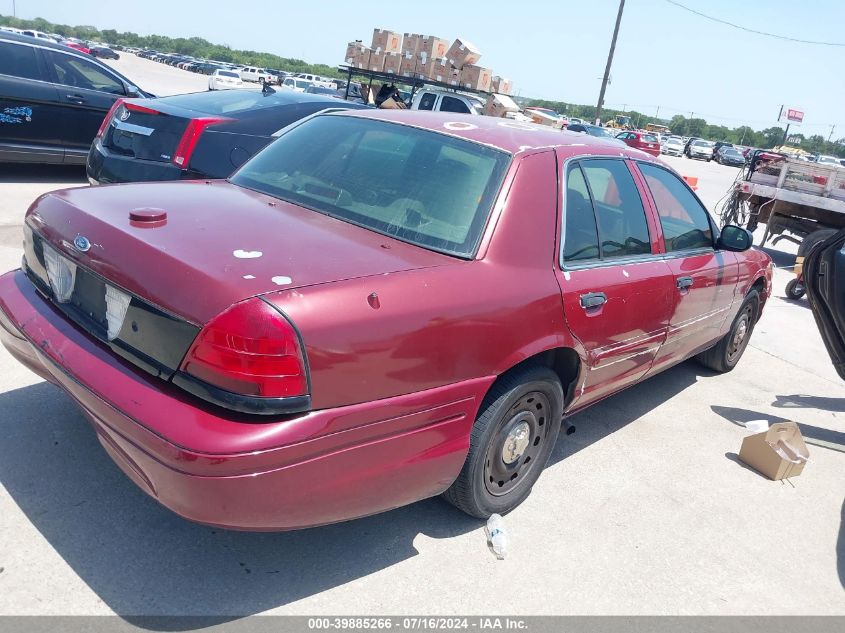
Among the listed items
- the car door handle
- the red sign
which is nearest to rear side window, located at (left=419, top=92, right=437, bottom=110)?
the car door handle

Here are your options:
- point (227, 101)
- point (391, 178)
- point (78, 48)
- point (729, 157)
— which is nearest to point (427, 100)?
point (227, 101)

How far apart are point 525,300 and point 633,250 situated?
3.82 ft

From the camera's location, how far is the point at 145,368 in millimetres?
2475

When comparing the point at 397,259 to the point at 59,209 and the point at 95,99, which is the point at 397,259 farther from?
the point at 95,99

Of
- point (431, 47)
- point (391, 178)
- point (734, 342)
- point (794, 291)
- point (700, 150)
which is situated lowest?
point (794, 291)

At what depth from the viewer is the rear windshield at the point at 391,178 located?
10.0 ft

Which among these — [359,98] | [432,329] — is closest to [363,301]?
[432,329]

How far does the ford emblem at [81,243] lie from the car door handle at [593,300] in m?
2.06

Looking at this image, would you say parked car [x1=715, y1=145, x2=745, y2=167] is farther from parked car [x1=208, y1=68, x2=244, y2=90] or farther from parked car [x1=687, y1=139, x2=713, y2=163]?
parked car [x1=208, y1=68, x2=244, y2=90]

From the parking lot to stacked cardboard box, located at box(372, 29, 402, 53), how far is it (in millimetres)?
15925

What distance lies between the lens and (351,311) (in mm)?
2400

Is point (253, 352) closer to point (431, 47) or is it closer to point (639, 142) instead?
point (431, 47)

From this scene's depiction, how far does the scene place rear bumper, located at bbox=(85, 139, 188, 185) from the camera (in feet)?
19.5

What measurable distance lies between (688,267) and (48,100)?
24.6 ft
